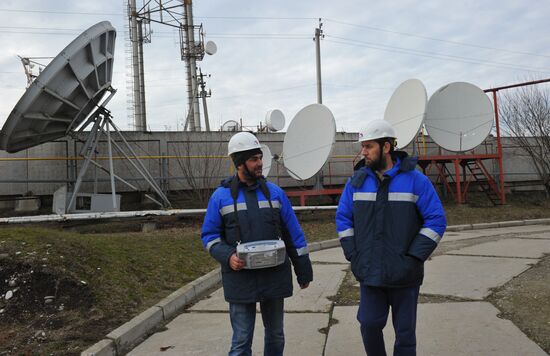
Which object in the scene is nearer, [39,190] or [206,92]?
[39,190]

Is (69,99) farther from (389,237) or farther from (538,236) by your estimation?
(538,236)

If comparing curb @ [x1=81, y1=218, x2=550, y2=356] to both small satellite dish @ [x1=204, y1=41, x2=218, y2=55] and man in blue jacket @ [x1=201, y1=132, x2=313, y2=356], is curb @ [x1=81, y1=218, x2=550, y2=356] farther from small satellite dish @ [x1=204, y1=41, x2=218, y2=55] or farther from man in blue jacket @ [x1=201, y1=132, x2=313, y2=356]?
small satellite dish @ [x1=204, y1=41, x2=218, y2=55]

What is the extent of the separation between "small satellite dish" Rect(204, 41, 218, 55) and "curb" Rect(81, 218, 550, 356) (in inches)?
1014

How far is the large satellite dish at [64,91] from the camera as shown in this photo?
34.5ft

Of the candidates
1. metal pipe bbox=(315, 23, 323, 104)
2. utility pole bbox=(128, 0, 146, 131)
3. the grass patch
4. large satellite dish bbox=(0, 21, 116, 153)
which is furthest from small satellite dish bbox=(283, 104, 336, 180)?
utility pole bbox=(128, 0, 146, 131)

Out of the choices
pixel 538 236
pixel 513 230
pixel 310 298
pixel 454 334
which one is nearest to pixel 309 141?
pixel 513 230

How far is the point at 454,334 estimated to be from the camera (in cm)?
429

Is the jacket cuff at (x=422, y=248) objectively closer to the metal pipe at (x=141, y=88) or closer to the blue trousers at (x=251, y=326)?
the blue trousers at (x=251, y=326)

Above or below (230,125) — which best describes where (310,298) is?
below

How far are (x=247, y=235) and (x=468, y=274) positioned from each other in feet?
16.8

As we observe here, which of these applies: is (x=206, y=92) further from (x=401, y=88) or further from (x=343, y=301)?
(x=343, y=301)

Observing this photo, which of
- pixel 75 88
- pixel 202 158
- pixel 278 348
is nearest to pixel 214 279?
pixel 278 348

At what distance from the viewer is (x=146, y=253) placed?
761cm

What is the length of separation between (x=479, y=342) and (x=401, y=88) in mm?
13957
